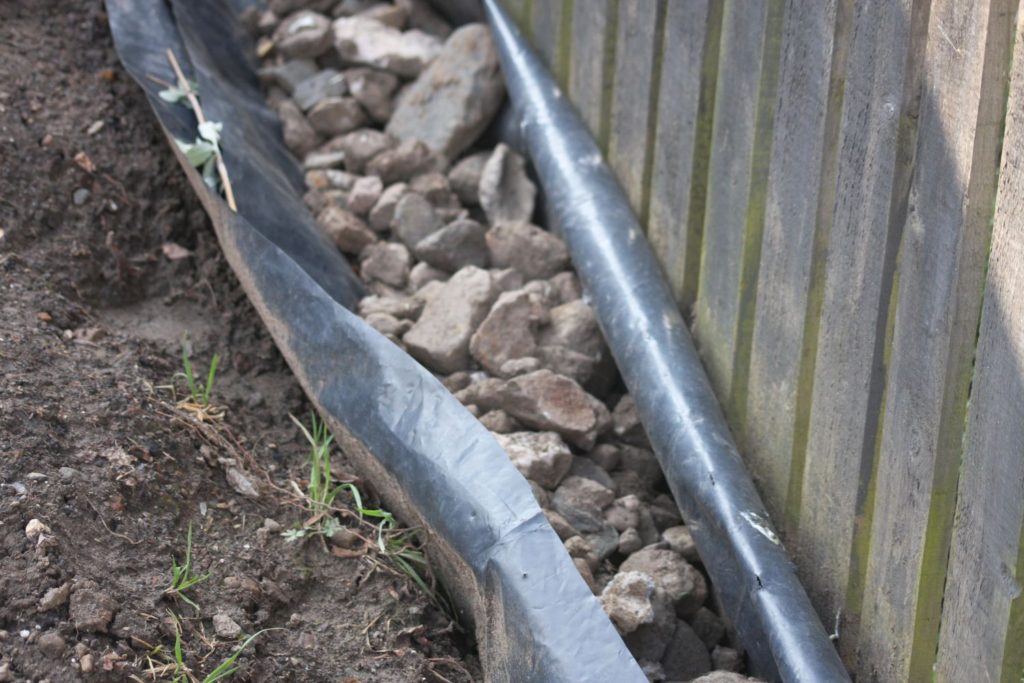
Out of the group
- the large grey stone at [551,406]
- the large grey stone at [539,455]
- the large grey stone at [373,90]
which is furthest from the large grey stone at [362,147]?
the large grey stone at [539,455]

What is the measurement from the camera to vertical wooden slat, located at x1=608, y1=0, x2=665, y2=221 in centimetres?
278

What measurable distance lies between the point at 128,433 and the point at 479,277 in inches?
36.5

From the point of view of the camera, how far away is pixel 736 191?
8.07 ft

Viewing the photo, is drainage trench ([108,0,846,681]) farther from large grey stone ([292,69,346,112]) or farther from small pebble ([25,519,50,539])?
small pebble ([25,519,50,539])

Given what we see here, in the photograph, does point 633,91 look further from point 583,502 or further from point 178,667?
point 178,667

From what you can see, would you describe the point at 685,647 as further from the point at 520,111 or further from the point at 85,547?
the point at 520,111

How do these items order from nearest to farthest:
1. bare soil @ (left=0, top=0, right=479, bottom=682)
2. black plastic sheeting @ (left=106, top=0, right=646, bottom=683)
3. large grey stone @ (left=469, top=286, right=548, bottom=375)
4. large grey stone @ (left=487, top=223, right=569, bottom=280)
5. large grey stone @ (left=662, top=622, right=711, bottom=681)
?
black plastic sheeting @ (left=106, top=0, right=646, bottom=683)
bare soil @ (left=0, top=0, right=479, bottom=682)
large grey stone @ (left=662, top=622, right=711, bottom=681)
large grey stone @ (left=469, top=286, right=548, bottom=375)
large grey stone @ (left=487, top=223, right=569, bottom=280)

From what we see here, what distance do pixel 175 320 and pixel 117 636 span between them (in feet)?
3.47

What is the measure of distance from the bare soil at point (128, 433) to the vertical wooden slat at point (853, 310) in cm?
71

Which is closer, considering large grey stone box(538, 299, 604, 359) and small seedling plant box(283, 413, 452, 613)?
small seedling plant box(283, 413, 452, 613)

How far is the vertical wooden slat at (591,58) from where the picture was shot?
2.98m

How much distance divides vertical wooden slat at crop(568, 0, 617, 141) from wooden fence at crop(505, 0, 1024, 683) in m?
0.18

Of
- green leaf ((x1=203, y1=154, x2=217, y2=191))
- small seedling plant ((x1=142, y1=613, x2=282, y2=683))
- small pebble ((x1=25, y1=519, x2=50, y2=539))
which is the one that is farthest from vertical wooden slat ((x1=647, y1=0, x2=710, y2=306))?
small pebble ((x1=25, y1=519, x2=50, y2=539))

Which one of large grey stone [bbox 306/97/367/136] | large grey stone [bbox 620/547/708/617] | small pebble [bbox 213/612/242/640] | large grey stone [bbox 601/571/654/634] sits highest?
large grey stone [bbox 306/97/367/136]
